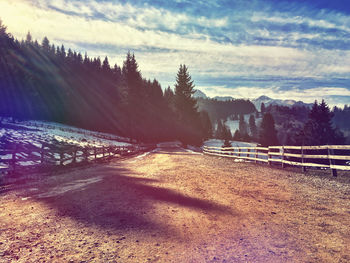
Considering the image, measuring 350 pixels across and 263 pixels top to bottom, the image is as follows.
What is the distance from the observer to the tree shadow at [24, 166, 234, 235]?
5.62m

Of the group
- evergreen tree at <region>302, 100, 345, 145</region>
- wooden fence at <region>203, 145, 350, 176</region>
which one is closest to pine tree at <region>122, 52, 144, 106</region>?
wooden fence at <region>203, 145, 350, 176</region>

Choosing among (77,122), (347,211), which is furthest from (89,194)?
(77,122)

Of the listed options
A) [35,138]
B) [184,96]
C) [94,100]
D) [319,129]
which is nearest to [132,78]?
[184,96]

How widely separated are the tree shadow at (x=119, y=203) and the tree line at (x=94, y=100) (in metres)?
41.8

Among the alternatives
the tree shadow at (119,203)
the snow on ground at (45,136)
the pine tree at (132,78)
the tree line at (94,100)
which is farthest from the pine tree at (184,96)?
the tree shadow at (119,203)

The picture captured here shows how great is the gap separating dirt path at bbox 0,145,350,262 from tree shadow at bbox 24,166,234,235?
27 millimetres

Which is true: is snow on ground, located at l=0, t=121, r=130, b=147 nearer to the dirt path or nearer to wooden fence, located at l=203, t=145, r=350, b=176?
the dirt path

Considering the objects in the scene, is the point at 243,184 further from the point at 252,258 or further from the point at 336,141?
the point at 336,141

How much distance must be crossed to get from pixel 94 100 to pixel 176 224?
7749 centimetres

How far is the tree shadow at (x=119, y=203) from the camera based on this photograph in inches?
221

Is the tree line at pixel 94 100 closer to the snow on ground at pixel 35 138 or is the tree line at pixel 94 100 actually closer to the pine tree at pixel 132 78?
the pine tree at pixel 132 78

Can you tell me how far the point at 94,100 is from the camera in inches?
3014

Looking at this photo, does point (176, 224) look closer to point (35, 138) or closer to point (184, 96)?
point (35, 138)

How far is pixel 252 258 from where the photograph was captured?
4.03 metres
